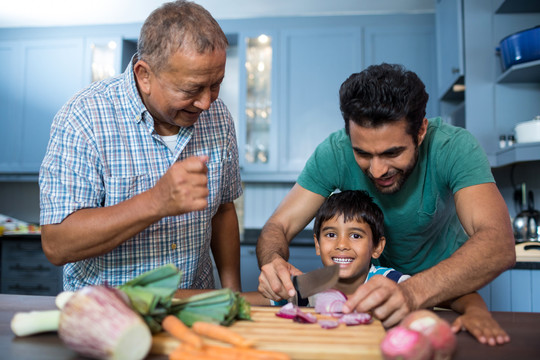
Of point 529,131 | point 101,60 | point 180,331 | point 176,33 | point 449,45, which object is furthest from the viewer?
point 101,60

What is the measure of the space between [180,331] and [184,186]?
0.34 metres

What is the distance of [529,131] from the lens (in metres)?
2.52

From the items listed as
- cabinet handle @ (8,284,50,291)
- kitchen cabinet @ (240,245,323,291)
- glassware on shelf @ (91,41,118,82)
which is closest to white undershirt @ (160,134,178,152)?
kitchen cabinet @ (240,245,323,291)

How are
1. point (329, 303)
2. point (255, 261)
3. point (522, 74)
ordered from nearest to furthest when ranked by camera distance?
point (329, 303) < point (522, 74) < point (255, 261)

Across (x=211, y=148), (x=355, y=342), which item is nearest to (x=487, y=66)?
(x=211, y=148)

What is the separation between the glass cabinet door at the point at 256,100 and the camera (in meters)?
3.84

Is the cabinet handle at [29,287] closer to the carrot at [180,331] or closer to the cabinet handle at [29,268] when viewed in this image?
the cabinet handle at [29,268]

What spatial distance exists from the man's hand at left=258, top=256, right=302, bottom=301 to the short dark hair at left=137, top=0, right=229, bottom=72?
613 millimetres

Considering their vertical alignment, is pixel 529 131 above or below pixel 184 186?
above

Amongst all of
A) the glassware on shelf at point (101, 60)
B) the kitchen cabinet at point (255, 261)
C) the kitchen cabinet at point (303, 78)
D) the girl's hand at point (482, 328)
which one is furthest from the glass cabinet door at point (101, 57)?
the girl's hand at point (482, 328)

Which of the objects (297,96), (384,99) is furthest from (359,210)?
A: (297,96)

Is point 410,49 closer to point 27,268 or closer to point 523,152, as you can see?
point 523,152

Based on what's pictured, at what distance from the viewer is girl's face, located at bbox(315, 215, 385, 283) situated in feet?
5.19

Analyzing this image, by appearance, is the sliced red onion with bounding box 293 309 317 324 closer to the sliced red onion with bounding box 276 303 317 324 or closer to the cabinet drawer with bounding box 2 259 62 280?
the sliced red onion with bounding box 276 303 317 324
